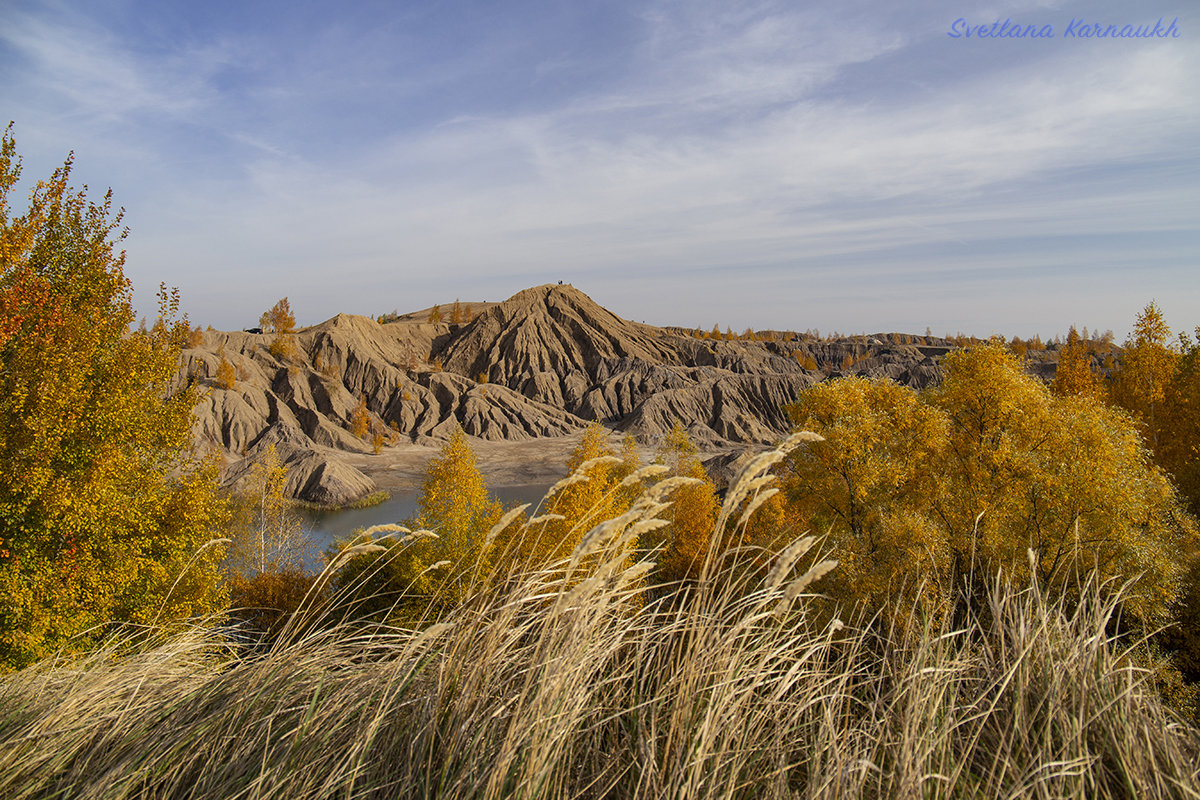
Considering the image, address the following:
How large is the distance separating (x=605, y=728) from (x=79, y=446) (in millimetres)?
12030

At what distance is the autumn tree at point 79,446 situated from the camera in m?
10.1

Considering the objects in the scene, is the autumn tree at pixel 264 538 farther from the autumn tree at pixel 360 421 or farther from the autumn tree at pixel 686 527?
the autumn tree at pixel 360 421

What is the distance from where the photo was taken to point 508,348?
109 metres

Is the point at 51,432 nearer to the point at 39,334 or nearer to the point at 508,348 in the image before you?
the point at 39,334

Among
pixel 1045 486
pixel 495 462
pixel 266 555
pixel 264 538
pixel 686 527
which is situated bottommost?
pixel 495 462

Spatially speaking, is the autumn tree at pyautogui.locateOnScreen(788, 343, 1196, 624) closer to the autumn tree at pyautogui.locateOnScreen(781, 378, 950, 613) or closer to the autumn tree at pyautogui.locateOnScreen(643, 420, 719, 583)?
the autumn tree at pyautogui.locateOnScreen(781, 378, 950, 613)

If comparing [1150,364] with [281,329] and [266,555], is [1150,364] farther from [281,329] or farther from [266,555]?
[281,329]

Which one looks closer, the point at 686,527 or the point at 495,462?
the point at 686,527

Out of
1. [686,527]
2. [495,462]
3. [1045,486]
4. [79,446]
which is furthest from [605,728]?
[495,462]

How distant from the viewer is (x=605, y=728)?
297cm

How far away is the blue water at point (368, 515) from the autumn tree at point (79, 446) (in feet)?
87.5

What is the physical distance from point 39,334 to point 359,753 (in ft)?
37.4

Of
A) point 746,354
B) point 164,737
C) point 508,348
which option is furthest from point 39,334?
point 746,354

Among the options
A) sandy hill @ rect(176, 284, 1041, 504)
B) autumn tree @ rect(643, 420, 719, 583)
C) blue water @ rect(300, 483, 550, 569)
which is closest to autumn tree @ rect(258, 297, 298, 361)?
sandy hill @ rect(176, 284, 1041, 504)
